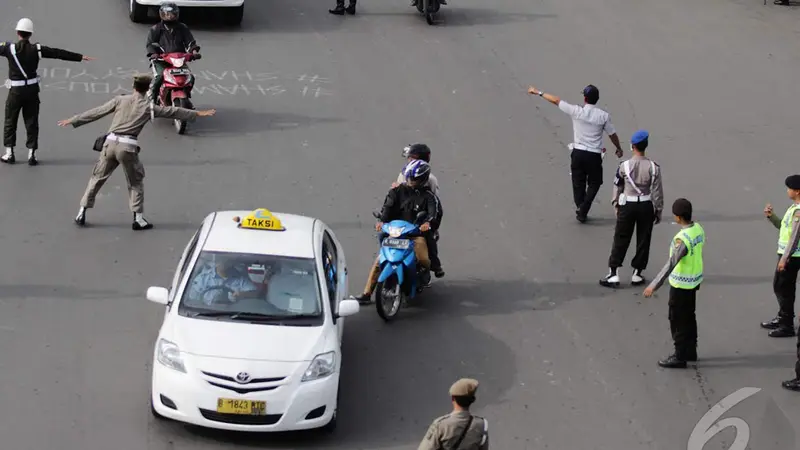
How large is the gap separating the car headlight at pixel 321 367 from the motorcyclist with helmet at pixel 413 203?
289 centimetres

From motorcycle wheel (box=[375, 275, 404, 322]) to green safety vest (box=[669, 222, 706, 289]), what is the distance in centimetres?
285

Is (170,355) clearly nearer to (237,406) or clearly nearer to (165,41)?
(237,406)

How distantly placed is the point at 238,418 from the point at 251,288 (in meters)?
1.52

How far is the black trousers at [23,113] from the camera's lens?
18.6 meters

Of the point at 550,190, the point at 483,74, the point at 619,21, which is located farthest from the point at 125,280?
the point at 619,21

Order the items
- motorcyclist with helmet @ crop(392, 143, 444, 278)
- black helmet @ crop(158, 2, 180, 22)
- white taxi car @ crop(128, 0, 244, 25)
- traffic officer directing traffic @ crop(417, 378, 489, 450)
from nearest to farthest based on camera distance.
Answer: traffic officer directing traffic @ crop(417, 378, 489, 450), motorcyclist with helmet @ crop(392, 143, 444, 278), black helmet @ crop(158, 2, 180, 22), white taxi car @ crop(128, 0, 244, 25)

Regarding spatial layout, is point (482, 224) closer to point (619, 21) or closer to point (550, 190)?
point (550, 190)

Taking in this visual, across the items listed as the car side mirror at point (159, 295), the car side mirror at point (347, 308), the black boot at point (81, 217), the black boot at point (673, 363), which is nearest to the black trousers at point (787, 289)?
the black boot at point (673, 363)

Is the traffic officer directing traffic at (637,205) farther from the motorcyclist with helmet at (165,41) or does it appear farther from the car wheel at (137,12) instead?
the car wheel at (137,12)

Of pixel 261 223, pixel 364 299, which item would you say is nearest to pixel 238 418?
pixel 261 223

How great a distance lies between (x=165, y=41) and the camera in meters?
21.0

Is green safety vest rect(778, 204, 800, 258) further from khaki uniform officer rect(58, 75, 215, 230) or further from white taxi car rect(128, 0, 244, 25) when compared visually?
white taxi car rect(128, 0, 244, 25)

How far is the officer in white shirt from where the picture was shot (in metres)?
17.2

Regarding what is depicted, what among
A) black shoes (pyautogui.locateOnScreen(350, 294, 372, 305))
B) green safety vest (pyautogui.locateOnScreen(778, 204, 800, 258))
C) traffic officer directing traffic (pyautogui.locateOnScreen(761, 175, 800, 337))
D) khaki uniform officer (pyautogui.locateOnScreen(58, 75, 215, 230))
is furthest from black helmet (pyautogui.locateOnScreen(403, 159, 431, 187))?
green safety vest (pyautogui.locateOnScreen(778, 204, 800, 258))
